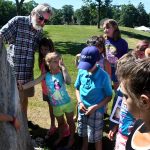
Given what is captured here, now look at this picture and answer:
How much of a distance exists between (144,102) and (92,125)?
122 inches

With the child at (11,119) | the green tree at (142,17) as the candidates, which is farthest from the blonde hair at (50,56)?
the green tree at (142,17)

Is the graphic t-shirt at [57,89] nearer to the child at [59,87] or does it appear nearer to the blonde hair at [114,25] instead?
the child at [59,87]

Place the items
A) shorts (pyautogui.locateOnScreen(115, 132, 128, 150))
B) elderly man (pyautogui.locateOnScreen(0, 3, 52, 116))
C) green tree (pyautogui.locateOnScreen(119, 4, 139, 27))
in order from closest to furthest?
shorts (pyautogui.locateOnScreen(115, 132, 128, 150))
elderly man (pyautogui.locateOnScreen(0, 3, 52, 116))
green tree (pyautogui.locateOnScreen(119, 4, 139, 27))

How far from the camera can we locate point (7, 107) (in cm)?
397

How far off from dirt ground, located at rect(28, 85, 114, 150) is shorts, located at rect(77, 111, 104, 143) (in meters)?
0.50

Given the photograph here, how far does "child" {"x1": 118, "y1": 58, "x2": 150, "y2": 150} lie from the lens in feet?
5.74

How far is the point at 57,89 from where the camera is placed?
5215 millimetres

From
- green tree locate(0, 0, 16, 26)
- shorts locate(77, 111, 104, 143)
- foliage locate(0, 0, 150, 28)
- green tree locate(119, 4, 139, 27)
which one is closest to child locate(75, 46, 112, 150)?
shorts locate(77, 111, 104, 143)

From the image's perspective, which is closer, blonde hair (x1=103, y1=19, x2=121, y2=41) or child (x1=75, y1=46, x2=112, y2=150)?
child (x1=75, y1=46, x2=112, y2=150)

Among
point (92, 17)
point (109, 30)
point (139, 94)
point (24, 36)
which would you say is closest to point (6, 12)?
point (92, 17)

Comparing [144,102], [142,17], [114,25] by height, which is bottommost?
[142,17]

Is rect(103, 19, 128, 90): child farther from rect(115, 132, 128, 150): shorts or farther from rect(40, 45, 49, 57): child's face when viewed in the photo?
rect(115, 132, 128, 150): shorts

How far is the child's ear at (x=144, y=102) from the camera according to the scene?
175 centimetres

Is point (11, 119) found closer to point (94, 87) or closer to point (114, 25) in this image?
point (94, 87)
